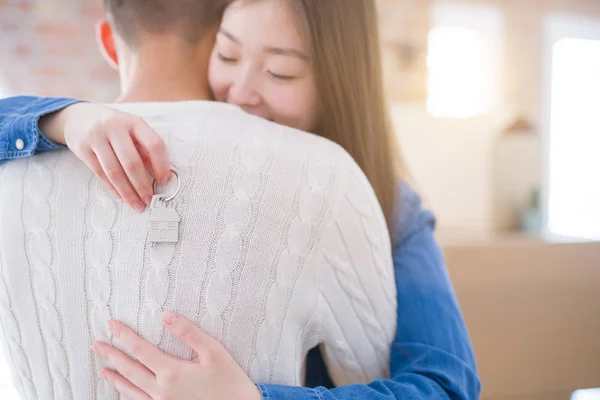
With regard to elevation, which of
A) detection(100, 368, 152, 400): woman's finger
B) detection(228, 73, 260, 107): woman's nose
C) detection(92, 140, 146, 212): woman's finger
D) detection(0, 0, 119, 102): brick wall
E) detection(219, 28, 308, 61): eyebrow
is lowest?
detection(100, 368, 152, 400): woman's finger

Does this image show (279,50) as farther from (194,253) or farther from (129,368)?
(129,368)

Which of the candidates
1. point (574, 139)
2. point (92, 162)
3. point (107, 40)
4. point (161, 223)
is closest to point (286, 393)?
point (161, 223)

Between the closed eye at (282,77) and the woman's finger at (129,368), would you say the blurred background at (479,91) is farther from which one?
the woman's finger at (129,368)

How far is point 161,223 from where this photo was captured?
2.06 feet

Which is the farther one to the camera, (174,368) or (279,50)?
(279,50)

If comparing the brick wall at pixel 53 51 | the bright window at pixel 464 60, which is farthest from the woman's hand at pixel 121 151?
the bright window at pixel 464 60

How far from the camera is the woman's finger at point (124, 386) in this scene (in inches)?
25.5

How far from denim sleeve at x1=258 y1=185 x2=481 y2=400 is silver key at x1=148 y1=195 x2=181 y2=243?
250 millimetres

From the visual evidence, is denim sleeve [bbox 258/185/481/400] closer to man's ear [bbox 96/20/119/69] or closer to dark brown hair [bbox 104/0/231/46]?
dark brown hair [bbox 104/0/231/46]

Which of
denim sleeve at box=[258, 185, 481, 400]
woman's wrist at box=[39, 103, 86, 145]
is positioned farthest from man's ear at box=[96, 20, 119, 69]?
denim sleeve at box=[258, 185, 481, 400]

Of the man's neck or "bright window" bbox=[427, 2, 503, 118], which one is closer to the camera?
the man's neck

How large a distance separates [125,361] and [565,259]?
5.35ft

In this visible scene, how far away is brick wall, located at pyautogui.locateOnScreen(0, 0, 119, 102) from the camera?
2977mm

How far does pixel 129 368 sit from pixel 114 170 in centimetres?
24
